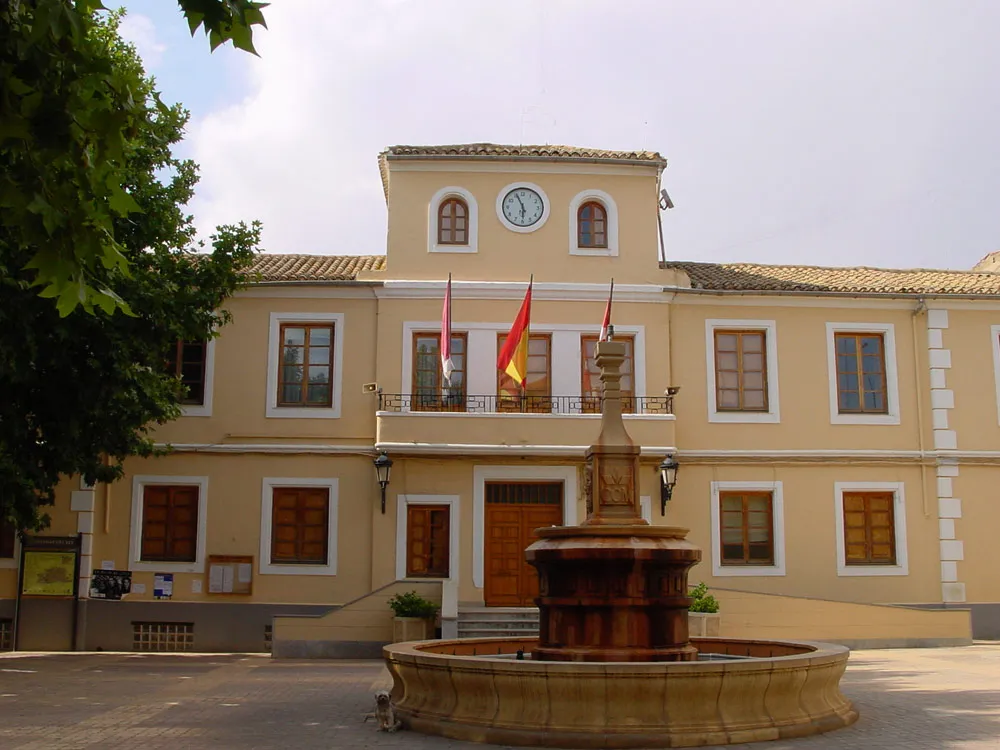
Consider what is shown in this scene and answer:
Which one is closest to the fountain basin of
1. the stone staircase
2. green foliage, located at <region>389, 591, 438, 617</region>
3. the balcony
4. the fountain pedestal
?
the fountain pedestal

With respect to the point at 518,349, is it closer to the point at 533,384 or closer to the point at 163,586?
the point at 533,384

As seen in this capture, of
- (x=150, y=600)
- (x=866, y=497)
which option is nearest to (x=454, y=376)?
(x=150, y=600)

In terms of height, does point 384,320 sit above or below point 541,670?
above

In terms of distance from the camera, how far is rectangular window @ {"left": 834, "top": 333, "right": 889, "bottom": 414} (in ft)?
76.3

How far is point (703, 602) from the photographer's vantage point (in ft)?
65.8

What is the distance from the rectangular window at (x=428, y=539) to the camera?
22125mm

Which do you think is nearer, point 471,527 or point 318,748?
point 318,748

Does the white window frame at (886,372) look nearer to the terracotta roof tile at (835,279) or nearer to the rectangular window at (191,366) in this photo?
the terracotta roof tile at (835,279)

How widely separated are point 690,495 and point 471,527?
4.51 m

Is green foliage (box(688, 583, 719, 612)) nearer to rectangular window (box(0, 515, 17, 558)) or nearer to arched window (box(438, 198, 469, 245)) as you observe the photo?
arched window (box(438, 198, 469, 245))

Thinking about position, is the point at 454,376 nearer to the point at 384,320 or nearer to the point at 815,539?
the point at 384,320

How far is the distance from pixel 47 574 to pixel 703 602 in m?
12.7

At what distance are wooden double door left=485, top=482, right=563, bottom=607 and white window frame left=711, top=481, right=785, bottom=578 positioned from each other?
10.4 ft

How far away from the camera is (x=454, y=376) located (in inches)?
895
